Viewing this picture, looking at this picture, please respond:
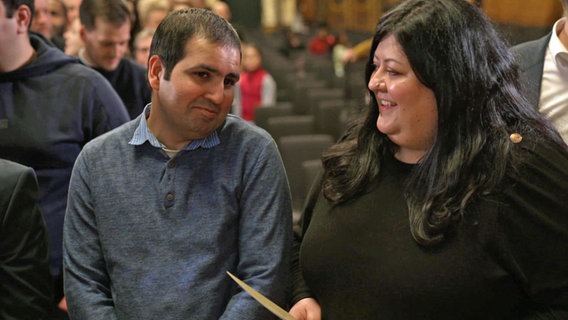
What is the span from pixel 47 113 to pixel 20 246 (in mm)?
650

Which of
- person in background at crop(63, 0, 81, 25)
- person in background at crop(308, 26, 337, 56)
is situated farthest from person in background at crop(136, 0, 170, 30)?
person in background at crop(308, 26, 337, 56)

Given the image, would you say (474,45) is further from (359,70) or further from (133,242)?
(359,70)

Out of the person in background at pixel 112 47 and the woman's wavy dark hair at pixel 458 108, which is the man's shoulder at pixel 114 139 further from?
the person in background at pixel 112 47

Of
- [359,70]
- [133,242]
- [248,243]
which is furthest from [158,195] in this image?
[359,70]

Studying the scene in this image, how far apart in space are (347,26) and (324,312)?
18.4 meters

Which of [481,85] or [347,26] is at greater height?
[481,85]

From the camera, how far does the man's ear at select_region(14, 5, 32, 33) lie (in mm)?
2189

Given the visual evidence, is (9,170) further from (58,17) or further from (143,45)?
(58,17)

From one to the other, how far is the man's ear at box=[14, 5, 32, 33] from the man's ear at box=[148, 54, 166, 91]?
637 mm

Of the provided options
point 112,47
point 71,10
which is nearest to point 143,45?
point 112,47

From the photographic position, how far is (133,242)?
171 centimetres

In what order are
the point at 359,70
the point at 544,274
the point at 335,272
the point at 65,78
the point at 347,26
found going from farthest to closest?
the point at 347,26 → the point at 359,70 → the point at 65,78 → the point at 335,272 → the point at 544,274

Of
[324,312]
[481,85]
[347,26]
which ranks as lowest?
[347,26]

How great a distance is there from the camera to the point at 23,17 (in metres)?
2.21
